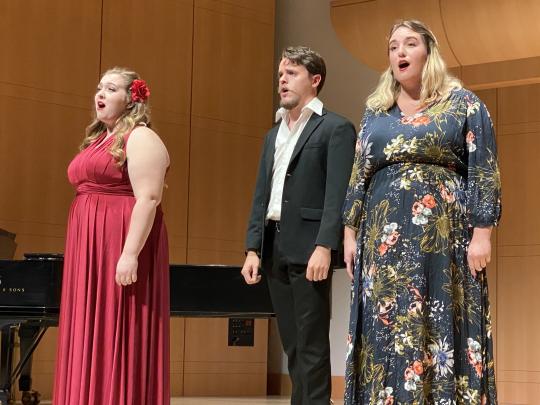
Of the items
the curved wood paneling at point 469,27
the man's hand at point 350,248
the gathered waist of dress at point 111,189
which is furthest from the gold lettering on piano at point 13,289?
the curved wood paneling at point 469,27

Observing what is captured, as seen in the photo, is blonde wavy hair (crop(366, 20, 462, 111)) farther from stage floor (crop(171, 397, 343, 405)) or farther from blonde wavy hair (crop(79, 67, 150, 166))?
stage floor (crop(171, 397, 343, 405))

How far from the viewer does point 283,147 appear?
3814mm

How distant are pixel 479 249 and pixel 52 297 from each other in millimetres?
2872

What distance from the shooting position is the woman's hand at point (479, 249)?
9.66ft

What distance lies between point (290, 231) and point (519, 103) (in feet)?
15.9

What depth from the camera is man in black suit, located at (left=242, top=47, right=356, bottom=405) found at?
3529 millimetres

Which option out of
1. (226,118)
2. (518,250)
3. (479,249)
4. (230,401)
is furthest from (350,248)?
(226,118)

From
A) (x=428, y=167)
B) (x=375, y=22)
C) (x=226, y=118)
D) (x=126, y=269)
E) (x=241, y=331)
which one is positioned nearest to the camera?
(x=428, y=167)

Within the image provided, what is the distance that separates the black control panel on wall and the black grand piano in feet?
7.78

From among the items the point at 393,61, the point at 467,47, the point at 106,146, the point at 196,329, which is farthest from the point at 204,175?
the point at 393,61

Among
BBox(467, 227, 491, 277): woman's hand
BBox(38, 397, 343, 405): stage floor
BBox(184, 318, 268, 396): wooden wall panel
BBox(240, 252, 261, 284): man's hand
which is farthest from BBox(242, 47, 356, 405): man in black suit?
BBox(184, 318, 268, 396): wooden wall panel

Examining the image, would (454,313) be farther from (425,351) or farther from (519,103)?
(519,103)

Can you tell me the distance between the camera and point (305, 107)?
3.78 meters

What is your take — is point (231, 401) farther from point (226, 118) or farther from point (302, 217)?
point (302, 217)
